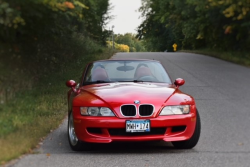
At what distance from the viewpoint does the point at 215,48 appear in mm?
37062

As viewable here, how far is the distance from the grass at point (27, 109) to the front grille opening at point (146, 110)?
1.70m

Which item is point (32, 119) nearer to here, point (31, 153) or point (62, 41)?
point (31, 153)


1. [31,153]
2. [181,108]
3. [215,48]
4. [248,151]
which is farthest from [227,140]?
[215,48]

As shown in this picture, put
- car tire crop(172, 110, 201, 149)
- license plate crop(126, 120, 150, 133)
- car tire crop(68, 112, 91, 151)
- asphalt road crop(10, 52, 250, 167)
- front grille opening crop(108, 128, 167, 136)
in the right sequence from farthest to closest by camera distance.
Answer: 1. car tire crop(172, 110, 201, 149)
2. car tire crop(68, 112, 91, 151)
3. front grille opening crop(108, 128, 167, 136)
4. license plate crop(126, 120, 150, 133)
5. asphalt road crop(10, 52, 250, 167)

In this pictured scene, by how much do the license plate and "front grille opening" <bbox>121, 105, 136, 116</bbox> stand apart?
0.12 metres

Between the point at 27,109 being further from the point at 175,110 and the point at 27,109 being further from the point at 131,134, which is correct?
the point at 175,110

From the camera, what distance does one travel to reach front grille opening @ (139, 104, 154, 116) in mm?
6547

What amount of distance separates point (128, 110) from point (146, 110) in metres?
0.25

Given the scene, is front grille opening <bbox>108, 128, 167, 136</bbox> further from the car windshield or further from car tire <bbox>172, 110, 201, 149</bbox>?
the car windshield

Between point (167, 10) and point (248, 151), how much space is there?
3996 cm

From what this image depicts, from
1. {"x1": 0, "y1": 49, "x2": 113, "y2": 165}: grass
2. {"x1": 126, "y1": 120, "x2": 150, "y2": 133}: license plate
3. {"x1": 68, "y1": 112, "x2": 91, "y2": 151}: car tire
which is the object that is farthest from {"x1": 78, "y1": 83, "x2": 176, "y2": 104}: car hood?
{"x1": 0, "y1": 49, "x2": 113, "y2": 165}: grass

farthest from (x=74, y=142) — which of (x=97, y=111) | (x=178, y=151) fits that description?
(x=178, y=151)

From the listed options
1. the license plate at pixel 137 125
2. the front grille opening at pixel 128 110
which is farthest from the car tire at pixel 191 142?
the front grille opening at pixel 128 110

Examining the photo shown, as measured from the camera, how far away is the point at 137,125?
6496 mm
